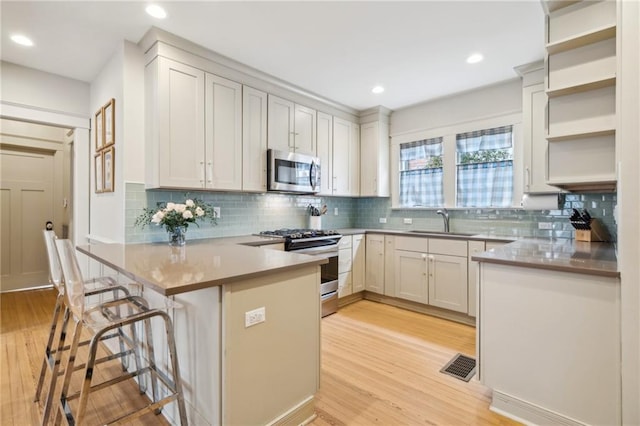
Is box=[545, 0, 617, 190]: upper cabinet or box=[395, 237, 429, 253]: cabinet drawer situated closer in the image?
box=[545, 0, 617, 190]: upper cabinet

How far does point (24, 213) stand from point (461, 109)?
21.3 feet

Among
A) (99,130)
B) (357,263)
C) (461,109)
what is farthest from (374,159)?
(99,130)

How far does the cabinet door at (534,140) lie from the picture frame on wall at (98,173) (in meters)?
4.13

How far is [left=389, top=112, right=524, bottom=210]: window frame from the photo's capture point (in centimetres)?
345

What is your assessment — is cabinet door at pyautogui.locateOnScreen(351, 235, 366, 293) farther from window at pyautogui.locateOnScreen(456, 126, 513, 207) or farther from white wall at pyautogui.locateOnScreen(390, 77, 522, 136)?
white wall at pyautogui.locateOnScreen(390, 77, 522, 136)

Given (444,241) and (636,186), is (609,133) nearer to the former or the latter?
(636,186)

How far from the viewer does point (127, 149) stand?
2652 mm

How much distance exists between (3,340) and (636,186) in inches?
192

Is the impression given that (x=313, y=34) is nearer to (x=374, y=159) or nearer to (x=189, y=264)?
(x=189, y=264)

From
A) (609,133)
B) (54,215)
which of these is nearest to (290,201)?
(609,133)

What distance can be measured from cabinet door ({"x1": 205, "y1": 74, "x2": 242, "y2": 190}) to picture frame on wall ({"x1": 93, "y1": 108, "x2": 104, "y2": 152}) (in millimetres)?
1063

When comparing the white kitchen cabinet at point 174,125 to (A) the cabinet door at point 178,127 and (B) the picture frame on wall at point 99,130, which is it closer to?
(A) the cabinet door at point 178,127

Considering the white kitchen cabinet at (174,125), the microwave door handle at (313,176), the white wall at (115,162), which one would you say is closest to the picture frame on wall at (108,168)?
the white wall at (115,162)

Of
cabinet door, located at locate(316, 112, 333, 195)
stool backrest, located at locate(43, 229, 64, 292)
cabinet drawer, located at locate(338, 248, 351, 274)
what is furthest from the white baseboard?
cabinet door, located at locate(316, 112, 333, 195)
